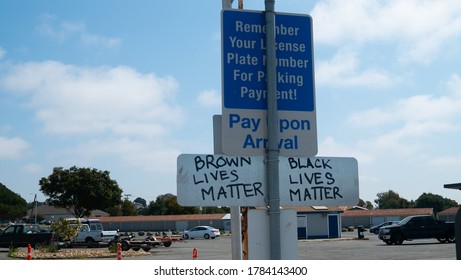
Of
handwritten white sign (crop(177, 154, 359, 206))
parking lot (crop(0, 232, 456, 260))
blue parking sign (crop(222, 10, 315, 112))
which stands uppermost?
blue parking sign (crop(222, 10, 315, 112))

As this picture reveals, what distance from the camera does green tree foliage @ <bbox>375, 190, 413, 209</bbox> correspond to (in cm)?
13725

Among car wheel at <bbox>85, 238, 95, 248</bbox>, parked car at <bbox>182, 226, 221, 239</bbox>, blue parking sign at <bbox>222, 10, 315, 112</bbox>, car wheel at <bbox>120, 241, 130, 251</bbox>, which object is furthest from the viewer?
parked car at <bbox>182, 226, 221, 239</bbox>

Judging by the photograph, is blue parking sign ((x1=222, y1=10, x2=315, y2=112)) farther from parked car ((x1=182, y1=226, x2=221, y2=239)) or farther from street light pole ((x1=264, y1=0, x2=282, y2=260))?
parked car ((x1=182, y1=226, x2=221, y2=239))

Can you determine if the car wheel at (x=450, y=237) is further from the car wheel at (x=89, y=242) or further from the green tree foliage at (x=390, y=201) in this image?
the green tree foliage at (x=390, y=201)

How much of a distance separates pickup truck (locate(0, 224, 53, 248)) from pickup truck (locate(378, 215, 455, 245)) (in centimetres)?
2137

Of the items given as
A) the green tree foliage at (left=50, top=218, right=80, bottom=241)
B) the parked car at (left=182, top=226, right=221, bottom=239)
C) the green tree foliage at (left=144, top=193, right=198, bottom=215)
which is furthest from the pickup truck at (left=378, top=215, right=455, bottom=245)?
the green tree foliage at (left=144, top=193, right=198, bottom=215)

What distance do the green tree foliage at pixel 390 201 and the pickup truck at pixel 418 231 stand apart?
313ft

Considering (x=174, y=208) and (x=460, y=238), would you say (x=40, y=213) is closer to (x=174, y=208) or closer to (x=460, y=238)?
(x=174, y=208)

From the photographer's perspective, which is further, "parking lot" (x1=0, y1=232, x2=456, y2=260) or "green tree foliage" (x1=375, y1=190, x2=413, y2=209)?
"green tree foliage" (x1=375, y1=190, x2=413, y2=209)

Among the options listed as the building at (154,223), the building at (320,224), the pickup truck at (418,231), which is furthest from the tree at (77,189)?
the pickup truck at (418,231)

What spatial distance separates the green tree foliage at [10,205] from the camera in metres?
111

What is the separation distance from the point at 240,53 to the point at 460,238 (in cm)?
330

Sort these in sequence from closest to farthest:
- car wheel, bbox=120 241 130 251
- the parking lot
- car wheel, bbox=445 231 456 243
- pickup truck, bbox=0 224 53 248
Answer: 1. the parking lot
2. car wheel, bbox=120 241 130 251
3. pickup truck, bbox=0 224 53 248
4. car wheel, bbox=445 231 456 243

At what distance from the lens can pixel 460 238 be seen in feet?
20.0
